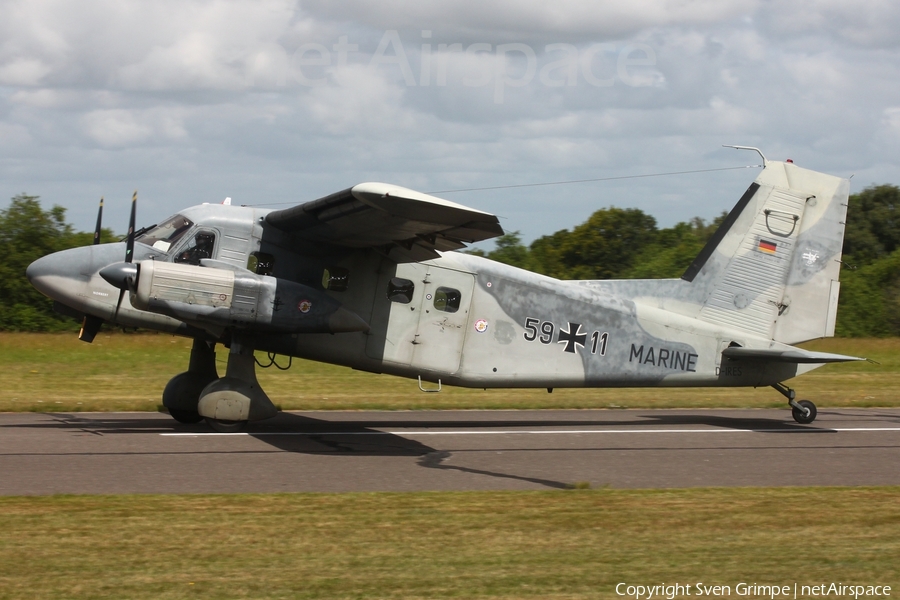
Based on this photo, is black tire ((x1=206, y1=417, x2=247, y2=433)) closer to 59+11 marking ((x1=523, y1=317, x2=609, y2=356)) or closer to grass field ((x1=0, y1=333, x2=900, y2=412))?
grass field ((x1=0, y1=333, x2=900, y2=412))

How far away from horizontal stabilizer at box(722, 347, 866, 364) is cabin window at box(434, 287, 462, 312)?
190 inches

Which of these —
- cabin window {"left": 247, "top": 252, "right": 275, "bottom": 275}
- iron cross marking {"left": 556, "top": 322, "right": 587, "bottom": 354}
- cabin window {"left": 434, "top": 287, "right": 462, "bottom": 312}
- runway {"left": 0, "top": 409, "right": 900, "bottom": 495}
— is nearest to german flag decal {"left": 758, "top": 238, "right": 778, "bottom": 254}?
runway {"left": 0, "top": 409, "right": 900, "bottom": 495}

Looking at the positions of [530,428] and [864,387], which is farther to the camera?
[864,387]

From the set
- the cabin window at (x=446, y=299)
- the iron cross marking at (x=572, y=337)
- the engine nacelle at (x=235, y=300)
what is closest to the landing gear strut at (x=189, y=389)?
the engine nacelle at (x=235, y=300)

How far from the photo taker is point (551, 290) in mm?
15266

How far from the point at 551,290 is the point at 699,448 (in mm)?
3397

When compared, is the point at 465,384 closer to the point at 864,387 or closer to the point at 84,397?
the point at 84,397

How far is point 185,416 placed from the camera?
14703 mm

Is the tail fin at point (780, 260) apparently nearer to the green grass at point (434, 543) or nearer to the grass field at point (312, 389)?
the grass field at point (312, 389)

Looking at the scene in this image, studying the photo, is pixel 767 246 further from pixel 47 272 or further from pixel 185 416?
pixel 47 272

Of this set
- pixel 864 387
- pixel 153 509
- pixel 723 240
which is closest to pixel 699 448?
pixel 723 240

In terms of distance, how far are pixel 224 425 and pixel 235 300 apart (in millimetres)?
2064

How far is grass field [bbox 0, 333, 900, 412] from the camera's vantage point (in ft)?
59.8

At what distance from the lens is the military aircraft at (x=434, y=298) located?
12.8 meters
